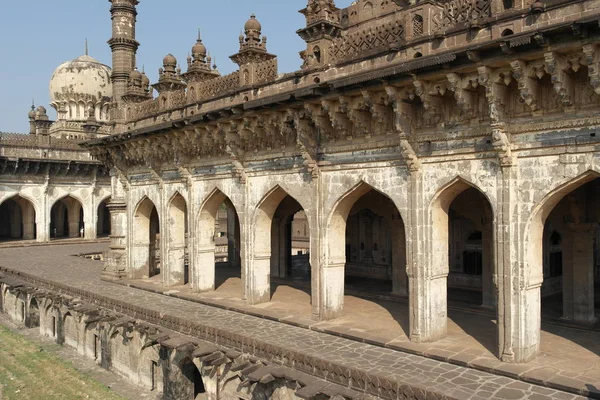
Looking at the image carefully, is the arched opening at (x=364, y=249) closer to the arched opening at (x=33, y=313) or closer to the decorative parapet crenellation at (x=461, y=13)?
the decorative parapet crenellation at (x=461, y=13)

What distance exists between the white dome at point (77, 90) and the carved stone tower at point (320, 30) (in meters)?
30.0

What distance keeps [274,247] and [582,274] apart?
937cm

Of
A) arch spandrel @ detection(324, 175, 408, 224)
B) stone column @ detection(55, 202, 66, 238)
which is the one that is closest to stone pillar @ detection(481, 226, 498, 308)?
arch spandrel @ detection(324, 175, 408, 224)

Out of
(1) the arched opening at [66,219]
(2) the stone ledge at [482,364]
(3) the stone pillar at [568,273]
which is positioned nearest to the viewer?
(2) the stone ledge at [482,364]

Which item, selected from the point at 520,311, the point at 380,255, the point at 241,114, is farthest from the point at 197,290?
the point at 520,311

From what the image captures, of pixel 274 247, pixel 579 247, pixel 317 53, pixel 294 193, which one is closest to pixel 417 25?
pixel 317 53

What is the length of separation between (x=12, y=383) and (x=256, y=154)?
771cm

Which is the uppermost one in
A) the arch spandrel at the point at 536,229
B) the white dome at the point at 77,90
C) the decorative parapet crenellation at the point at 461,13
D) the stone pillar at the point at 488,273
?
the white dome at the point at 77,90

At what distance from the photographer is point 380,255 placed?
1688 centimetres

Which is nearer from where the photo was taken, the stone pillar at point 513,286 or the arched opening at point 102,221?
the stone pillar at point 513,286

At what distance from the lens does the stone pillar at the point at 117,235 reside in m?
16.7

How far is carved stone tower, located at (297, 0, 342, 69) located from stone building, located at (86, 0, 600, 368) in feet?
0.12

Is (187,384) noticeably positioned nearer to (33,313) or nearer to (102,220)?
(33,313)

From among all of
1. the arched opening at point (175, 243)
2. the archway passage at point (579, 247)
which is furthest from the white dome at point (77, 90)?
the archway passage at point (579, 247)
